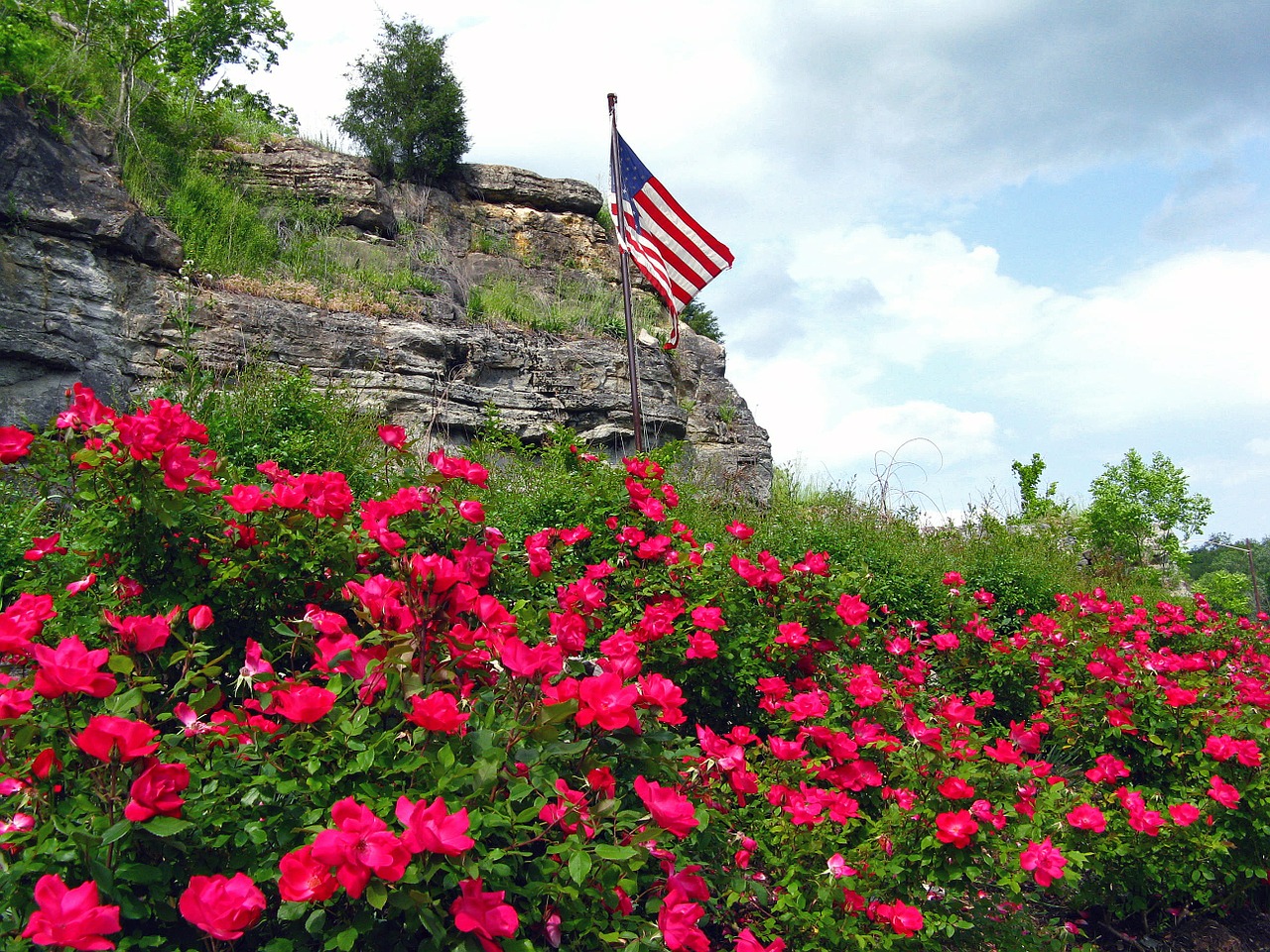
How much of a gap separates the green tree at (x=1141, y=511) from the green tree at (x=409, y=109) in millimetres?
13827

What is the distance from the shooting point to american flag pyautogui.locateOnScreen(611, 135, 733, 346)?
300 inches

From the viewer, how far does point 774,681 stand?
262 cm

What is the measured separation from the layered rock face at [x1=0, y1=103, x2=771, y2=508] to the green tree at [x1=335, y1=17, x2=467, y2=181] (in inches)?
32.1

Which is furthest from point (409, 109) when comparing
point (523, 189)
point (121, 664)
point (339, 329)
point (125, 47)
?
point (121, 664)

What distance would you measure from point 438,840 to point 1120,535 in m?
16.7

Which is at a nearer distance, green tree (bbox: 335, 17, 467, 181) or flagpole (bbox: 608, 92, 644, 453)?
flagpole (bbox: 608, 92, 644, 453)

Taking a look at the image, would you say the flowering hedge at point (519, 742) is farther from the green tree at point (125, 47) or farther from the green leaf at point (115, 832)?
the green tree at point (125, 47)

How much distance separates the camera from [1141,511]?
15555mm

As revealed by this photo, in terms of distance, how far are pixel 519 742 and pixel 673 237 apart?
6872 millimetres

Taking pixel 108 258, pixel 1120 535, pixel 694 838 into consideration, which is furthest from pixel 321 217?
pixel 1120 535

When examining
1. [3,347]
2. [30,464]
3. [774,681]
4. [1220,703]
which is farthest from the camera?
[3,347]

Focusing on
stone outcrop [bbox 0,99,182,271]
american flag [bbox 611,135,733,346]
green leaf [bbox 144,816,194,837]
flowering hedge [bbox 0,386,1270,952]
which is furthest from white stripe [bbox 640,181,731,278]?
green leaf [bbox 144,816,194,837]

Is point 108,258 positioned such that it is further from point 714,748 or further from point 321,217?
point 714,748

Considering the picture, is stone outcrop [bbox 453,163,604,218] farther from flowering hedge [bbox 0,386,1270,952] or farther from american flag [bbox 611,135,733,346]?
flowering hedge [bbox 0,386,1270,952]
